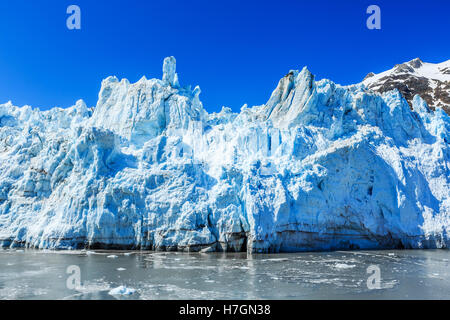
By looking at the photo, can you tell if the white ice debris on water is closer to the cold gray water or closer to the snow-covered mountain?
the cold gray water

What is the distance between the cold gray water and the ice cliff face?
92.0 inches

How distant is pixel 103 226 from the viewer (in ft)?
66.3

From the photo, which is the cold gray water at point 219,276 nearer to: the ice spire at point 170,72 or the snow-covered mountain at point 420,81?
the ice spire at point 170,72

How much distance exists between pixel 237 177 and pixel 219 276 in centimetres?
963

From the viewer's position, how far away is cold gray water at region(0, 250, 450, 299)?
33.8ft

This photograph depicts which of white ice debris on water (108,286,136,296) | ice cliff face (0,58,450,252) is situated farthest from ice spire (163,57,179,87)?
white ice debris on water (108,286,136,296)

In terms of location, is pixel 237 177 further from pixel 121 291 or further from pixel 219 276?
pixel 121 291

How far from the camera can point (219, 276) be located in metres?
12.7

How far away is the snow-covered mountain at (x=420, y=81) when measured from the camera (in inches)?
2328

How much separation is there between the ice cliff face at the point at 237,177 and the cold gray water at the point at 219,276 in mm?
2336

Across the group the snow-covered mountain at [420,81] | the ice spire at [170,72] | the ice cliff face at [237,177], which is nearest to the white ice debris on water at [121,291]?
the ice cliff face at [237,177]

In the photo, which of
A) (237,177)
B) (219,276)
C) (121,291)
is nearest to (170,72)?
(237,177)
